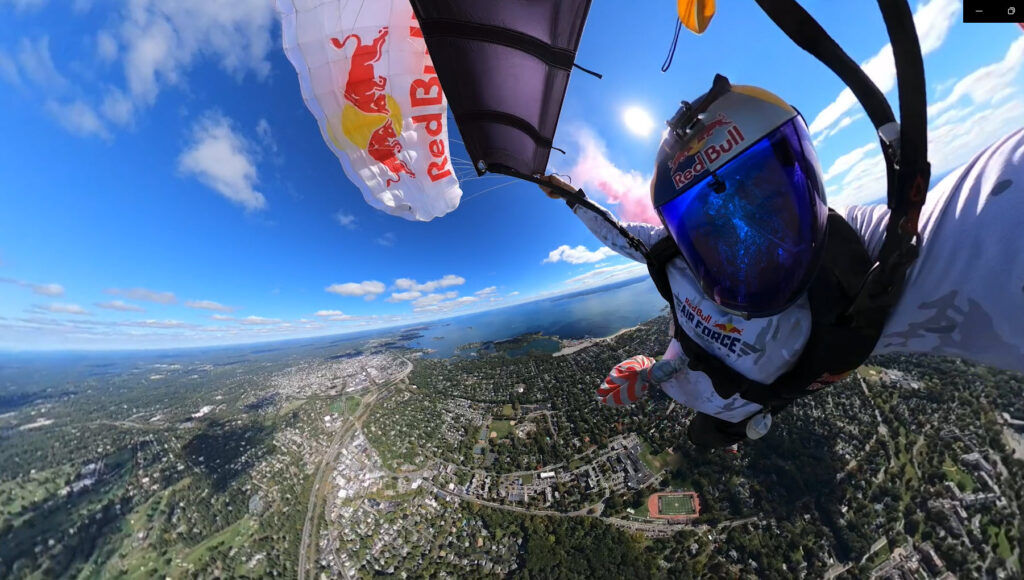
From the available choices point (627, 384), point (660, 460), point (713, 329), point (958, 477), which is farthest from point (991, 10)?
point (958, 477)

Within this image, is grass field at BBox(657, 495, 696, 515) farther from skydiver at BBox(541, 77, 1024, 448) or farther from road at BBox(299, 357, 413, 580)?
road at BBox(299, 357, 413, 580)

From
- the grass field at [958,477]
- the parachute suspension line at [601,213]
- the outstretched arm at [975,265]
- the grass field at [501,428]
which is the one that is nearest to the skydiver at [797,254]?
the outstretched arm at [975,265]

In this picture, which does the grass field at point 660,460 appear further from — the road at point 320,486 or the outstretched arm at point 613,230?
the road at point 320,486

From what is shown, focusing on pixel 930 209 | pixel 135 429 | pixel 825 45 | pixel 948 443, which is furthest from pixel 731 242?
pixel 135 429

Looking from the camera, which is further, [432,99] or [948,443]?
[948,443]

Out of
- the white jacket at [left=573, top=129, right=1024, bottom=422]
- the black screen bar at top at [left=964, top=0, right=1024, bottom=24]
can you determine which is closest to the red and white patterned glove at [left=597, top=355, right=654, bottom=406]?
the white jacket at [left=573, top=129, right=1024, bottom=422]

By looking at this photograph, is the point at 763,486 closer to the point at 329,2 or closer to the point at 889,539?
the point at 889,539

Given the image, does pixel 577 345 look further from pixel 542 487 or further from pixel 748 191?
pixel 748 191

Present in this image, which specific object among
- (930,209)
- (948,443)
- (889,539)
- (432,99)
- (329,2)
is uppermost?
(329,2)
